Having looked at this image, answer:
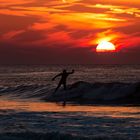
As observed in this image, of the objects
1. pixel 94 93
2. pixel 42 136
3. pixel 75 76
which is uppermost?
pixel 75 76

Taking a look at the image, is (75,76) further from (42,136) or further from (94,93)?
(42,136)

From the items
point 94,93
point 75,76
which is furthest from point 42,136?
point 75,76

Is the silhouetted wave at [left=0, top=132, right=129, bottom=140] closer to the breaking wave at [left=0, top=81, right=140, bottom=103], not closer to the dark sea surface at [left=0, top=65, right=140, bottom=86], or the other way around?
the breaking wave at [left=0, top=81, right=140, bottom=103]

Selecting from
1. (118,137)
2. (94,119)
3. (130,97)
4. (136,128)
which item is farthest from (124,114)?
(130,97)

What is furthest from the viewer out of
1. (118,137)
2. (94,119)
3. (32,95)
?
(32,95)

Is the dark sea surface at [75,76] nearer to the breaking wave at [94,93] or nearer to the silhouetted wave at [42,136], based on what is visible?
the breaking wave at [94,93]

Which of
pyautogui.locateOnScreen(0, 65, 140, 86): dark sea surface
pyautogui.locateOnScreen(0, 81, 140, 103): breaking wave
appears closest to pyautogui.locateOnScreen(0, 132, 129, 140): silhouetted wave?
pyautogui.locateOnScreen(0, 81, 140, 103): breaking wave

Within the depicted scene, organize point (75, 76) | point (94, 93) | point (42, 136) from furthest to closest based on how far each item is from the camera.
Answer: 1. point (75, 76)
2. point (94, 93)
3. point (42, 136)

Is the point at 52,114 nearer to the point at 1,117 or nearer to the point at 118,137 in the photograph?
the point at 1,117

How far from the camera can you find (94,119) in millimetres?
18125

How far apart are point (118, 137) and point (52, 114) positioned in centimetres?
630

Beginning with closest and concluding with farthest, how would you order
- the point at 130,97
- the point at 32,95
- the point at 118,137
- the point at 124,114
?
the point at 118,137 → the point at 124,114 → the point at 130,97 → the point at 32,95

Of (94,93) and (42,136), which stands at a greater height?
(94,93)

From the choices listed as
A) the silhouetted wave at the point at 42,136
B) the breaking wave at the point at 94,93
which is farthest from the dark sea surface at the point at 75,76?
the silhouetted wave at the point at 42,136
